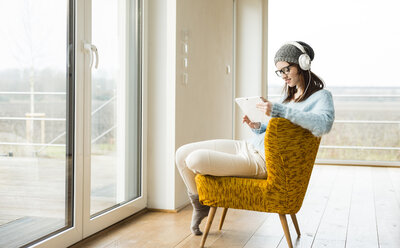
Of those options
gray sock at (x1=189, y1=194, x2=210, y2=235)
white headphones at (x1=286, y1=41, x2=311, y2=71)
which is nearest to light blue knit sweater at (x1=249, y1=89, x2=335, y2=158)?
white headphones at (x1=286, y1=41, x2=311, y2=71)

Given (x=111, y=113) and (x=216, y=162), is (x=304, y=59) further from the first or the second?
(x=111, y=113)

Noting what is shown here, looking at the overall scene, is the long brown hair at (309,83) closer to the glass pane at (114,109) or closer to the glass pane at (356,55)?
the glass pane at (114,109)

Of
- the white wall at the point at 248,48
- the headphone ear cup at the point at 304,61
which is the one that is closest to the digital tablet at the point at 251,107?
the headphone ear cup at the point at 304,61

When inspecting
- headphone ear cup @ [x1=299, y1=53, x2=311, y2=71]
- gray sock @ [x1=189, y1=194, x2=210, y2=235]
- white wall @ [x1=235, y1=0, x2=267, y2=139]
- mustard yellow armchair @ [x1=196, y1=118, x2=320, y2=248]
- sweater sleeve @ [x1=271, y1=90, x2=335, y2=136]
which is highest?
white wall @ [x1=235, y1=0, x2=267, y2=139]

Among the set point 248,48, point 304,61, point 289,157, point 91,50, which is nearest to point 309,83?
point 304,61

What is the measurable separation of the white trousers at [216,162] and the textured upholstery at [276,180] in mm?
54

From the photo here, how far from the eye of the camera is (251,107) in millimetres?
2400

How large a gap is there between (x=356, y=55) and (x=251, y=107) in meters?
4.36

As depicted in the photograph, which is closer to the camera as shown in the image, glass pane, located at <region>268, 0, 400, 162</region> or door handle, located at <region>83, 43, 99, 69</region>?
door handle, located at <region>83, 43, 99, 69</region>

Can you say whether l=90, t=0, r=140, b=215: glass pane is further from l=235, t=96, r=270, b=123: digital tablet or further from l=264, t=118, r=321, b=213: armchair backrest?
l=264, t=118, r=321, b=213: armchair backrest

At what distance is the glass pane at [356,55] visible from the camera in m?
6.20

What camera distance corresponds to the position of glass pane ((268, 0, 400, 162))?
620cm

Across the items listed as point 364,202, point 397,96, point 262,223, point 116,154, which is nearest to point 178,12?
point 116,154

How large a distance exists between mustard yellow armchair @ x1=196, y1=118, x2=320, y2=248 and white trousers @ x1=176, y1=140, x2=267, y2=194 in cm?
5
